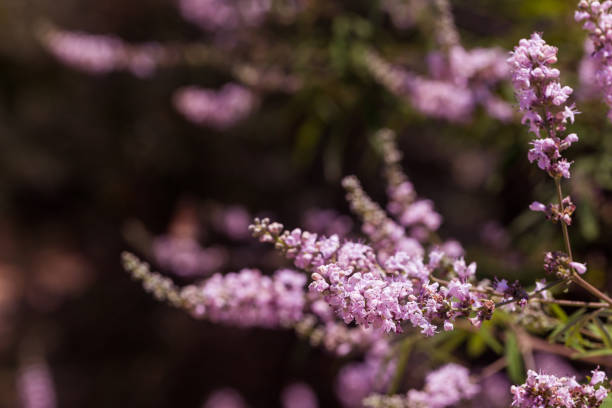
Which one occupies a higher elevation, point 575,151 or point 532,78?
point 575,151

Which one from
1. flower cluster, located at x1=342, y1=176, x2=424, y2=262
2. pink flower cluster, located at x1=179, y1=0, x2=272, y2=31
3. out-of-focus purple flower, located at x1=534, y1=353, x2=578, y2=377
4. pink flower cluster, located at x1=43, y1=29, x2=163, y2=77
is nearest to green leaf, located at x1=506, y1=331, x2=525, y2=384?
flower cluster, located at x1=342, y1=176, x2=424, y2=262

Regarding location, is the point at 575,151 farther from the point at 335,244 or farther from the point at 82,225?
the point at 82,225

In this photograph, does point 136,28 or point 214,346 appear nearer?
point 214,346

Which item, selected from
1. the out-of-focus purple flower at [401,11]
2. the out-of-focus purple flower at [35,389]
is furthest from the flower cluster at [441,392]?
the out-of-focus purple flower at [35,389]

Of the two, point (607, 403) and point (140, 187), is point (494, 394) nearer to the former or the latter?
point (607, 403)

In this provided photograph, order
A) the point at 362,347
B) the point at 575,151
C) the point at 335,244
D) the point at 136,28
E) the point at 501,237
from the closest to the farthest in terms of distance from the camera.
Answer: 1. the point at 335,244
2. the point at 362,347
3. the point at 575,151
4. the point at 501,237
5. the point at 136,28

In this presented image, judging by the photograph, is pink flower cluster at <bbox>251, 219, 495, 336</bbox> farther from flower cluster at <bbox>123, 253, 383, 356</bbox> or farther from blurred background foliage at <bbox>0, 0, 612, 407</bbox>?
blurred background foliage at <bbox>0, 0, 612, 407</bbox>

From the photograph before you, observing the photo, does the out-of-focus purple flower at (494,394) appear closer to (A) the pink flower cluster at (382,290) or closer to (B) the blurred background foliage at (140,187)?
(B) the blurred background foliage at (140,187)

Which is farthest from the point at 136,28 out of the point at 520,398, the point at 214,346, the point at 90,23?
the point at 520,398
